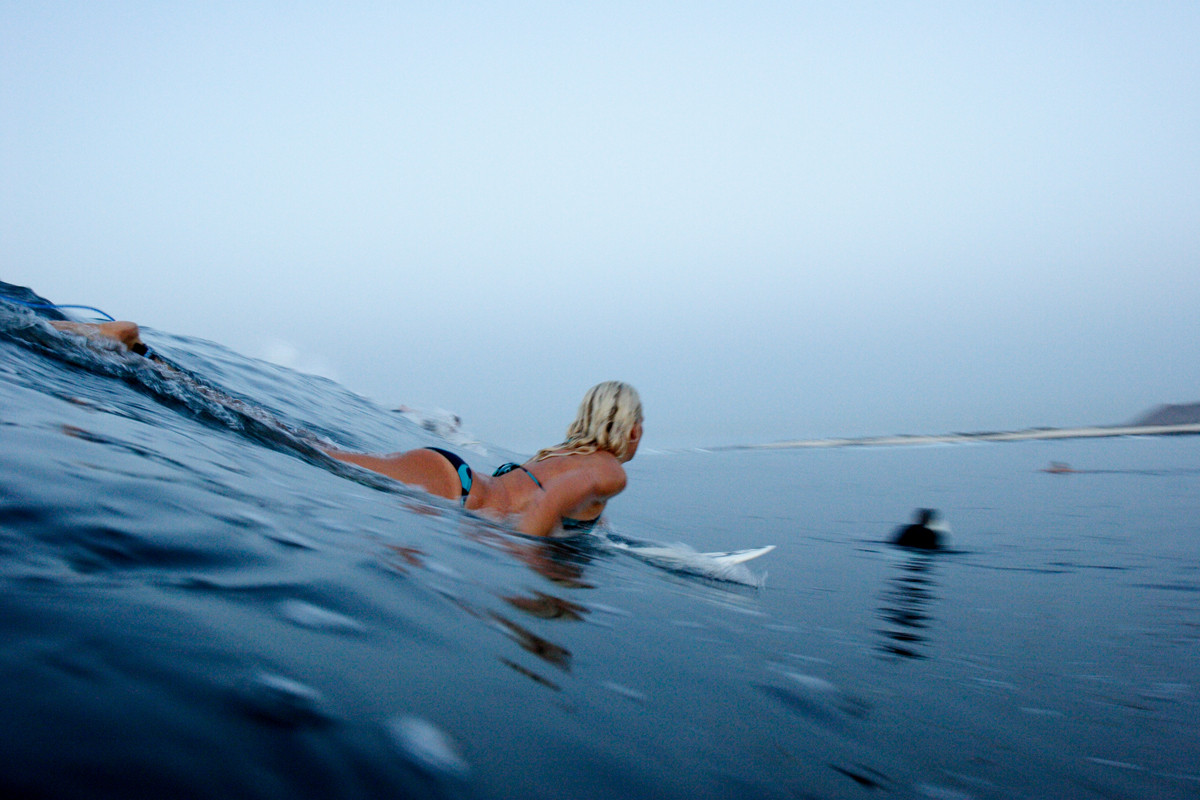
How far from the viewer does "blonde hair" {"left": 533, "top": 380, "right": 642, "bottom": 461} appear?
14.4ft

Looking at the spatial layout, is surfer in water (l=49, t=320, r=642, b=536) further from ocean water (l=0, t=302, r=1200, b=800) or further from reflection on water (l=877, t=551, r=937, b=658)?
reflection on water (l=877, t=551, r=937, b=658)

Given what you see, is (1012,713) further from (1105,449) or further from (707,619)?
(1105,449)

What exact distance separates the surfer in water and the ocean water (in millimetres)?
239

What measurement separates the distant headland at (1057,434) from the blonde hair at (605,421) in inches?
979

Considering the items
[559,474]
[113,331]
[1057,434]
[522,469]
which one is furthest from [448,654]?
[1057,434]

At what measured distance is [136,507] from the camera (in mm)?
1786

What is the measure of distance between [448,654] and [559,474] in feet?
9.37

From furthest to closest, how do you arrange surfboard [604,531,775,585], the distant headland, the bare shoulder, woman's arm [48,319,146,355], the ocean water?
the distant headland < woman's arm [48,319,146,355] < the bare shoulder < surfboard [604,531,775,585] < the ocean water

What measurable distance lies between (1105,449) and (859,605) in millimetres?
21552

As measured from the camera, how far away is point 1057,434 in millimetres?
29453

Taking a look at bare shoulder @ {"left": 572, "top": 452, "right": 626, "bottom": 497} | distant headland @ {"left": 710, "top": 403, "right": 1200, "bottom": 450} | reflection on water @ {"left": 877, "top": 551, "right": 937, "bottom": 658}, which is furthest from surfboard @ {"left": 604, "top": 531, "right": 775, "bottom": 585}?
distant headland @ {"left": 710, "top": 403, "right": 1200, "bottom": 450}

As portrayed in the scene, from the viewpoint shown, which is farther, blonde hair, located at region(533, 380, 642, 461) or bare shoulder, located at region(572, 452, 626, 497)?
blonde hair, located at region(533, 380, 642, 461)


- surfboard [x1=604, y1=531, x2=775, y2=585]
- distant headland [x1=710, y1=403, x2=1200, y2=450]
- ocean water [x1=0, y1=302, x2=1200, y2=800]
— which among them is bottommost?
ocean water [x1=0, y1=302, x2=1200, y2=800]

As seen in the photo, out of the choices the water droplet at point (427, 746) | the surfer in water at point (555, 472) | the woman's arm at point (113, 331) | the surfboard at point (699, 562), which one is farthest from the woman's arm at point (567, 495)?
Result: the water droplet at point (427, 746)
